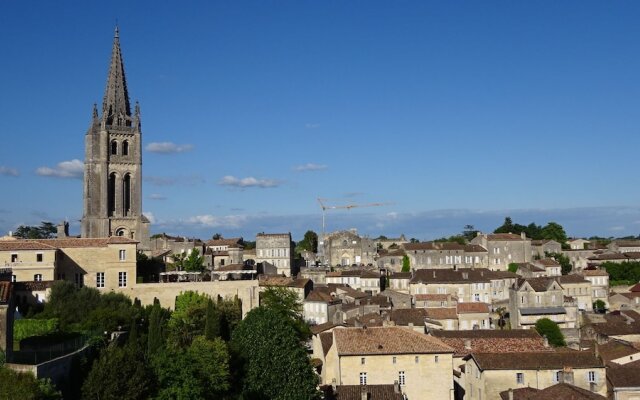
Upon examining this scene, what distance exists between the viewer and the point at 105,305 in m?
44.3

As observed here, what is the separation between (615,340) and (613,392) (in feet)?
50.7

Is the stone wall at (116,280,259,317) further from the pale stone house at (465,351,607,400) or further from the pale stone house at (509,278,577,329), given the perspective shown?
the pale stone house at (509,278,577,329)

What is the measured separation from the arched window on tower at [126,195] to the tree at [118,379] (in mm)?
44658

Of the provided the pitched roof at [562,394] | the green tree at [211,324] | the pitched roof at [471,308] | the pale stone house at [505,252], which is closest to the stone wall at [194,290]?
the green tree at [211,324]

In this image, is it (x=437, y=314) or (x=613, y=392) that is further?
(x=437, y=314)

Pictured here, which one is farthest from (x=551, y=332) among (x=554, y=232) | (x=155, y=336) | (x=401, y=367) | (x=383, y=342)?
(x=554, y=232)

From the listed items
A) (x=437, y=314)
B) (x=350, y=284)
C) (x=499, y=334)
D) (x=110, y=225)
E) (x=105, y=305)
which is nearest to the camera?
(x=105, y=305)

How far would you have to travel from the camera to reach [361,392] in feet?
122

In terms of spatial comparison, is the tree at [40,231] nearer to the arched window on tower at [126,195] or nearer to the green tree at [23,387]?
the arched window on tower at [126,195]

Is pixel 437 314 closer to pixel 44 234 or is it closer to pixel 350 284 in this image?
pixel 350 284

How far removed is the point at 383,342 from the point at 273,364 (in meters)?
7.84

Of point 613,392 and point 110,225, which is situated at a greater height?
point 110,225

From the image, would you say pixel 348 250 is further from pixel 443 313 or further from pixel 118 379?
pixel 118 379

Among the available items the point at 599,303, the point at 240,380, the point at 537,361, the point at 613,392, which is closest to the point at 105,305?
the point at 240,380
